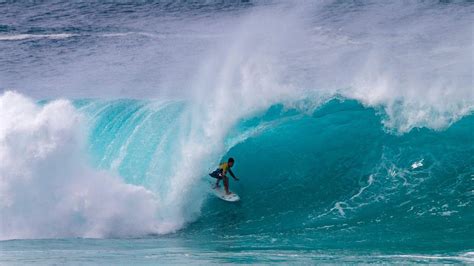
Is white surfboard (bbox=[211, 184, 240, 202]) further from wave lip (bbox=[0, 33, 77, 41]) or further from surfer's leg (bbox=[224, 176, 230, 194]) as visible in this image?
wave lip (bbox=[0, 33, 77, 41])

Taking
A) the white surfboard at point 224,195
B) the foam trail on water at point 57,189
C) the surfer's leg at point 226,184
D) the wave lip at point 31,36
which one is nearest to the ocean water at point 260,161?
the foam trail on water at point 57,189

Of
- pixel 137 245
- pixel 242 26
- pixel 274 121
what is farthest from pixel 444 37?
pixel 137 245

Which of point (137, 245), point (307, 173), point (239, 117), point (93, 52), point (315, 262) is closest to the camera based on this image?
point (315, 262)

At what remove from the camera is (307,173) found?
17266 millimetres

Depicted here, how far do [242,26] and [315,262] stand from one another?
14.4 metres

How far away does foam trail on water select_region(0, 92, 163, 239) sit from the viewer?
51.8 ft

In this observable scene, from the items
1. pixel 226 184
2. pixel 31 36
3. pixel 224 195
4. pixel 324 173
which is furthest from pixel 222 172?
pixel 31 36

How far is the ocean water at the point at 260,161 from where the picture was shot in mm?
13992

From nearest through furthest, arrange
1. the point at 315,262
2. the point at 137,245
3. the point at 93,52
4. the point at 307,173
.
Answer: the point at 315,262, the point at 137,245, the point at 307,173, the point at 93,52

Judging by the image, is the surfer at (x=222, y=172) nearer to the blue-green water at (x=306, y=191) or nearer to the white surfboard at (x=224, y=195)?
the white surfboard at (x=224, y=195)

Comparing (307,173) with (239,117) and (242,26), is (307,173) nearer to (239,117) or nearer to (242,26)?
(239,117)

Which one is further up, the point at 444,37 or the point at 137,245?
the point at 444,37

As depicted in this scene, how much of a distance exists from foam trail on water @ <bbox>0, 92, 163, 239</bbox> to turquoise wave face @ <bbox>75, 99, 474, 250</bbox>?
3.23 feet

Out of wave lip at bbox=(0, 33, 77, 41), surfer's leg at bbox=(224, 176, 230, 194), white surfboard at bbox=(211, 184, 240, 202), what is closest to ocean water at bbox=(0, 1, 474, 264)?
white surfboard at bbox=(211, 184, 240, 202)
